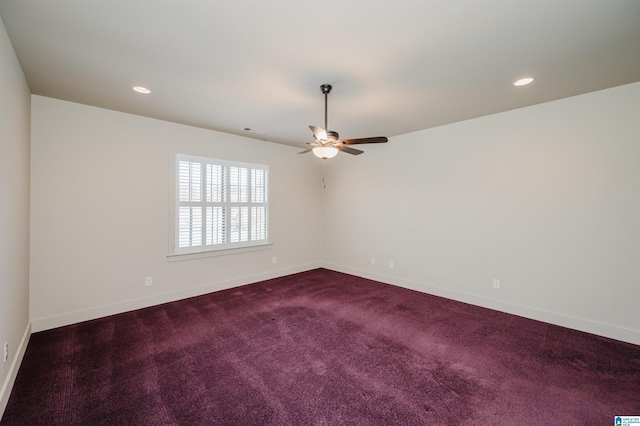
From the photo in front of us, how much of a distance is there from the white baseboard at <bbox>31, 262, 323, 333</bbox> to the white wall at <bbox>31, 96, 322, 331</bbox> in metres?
0.01

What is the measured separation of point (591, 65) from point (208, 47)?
3.28 m

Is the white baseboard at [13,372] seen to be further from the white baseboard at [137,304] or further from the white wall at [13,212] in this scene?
the white baseboard at [137,304]

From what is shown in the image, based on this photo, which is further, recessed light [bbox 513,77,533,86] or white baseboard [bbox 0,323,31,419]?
recessed light [bbox 513,77,533,86]

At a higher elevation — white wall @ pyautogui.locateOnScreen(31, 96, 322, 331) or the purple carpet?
white wall @ pyautogui.locateOnScreen(31, 96, 322, 331)

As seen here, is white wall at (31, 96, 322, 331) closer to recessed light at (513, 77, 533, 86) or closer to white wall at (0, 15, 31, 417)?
white wall at (0, 15, 31, 417)

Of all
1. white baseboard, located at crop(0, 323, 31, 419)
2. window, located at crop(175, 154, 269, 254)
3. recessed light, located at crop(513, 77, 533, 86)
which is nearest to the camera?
white baseboard, located at crop(0, 323, 31, 419)

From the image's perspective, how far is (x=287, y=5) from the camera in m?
1.67

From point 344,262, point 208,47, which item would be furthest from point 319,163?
point 208,47

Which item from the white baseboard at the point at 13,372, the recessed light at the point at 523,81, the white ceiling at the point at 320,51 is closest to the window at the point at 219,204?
the white ceiling at the point at 320,51

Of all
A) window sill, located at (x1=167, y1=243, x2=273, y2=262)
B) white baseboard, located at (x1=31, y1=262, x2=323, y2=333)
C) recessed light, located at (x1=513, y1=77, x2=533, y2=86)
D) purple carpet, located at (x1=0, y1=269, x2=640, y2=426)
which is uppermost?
recessed light, located at (x1=513, y1=77, x2=533, y2=86)

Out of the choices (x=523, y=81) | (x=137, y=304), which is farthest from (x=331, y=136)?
(x=137, y=304)

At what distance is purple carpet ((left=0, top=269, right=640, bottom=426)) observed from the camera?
72.8 inches

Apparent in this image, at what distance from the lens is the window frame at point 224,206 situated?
Result: 403 centimetres

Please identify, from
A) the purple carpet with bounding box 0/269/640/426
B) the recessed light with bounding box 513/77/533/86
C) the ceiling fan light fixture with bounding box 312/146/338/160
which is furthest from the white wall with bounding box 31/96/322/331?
the recessed light with bounding box 513/77/533/86
